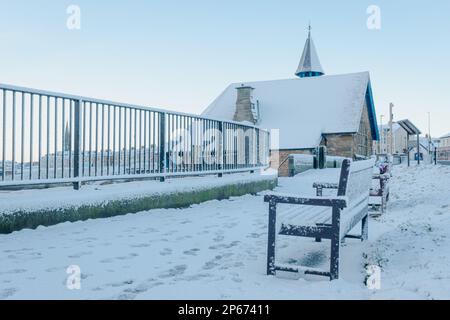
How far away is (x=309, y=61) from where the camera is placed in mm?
45062

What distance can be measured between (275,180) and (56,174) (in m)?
7.93

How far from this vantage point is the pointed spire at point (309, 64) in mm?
44781

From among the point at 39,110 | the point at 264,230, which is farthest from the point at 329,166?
the point at 39,110

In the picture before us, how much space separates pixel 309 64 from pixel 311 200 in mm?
43273

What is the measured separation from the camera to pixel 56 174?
232 inches

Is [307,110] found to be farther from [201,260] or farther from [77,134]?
[201,260]

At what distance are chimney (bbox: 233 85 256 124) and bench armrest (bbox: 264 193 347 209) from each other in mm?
25113

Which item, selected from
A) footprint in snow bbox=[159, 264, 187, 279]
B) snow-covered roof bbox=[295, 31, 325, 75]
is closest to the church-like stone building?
snow-covered roof bbox=[295, 31, 325, 75]

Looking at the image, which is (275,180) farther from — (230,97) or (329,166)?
(230,97)

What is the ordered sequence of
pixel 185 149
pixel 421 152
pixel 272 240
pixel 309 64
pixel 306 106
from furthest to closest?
1. pixel 421 152
2. pixel 309 64
3. pixel 306 106
4. pixel 185 149
5. pixel 272 240

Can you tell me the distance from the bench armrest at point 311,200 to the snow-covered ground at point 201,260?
2.13ft

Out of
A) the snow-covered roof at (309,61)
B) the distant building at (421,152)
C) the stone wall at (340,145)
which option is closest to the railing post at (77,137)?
the distant building at (421,152)

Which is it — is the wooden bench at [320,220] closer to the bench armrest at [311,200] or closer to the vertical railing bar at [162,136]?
the bench armrest at [311,200]

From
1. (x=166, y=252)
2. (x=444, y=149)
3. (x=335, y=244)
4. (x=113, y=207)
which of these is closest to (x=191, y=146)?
(x=113, y=207)
